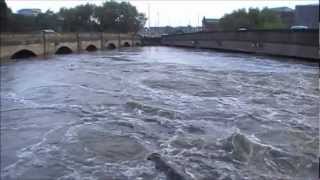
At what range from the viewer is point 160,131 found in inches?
540

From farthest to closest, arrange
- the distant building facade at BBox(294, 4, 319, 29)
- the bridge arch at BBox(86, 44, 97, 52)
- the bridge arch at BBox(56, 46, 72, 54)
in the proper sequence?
the bridge arch at BBox(86, 44, 97, 52)
the bridge arch at BBox(56, 46, 72, 54)
the distant building facade at BBox(294, 4, 319, 29)

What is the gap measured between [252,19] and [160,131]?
302 feet

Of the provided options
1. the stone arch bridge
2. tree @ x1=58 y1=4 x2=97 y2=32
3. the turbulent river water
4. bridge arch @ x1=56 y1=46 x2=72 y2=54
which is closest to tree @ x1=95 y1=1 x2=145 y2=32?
tree @ x1=58 y1=4 x2=97 y2=32

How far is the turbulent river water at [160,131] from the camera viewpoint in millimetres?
10195

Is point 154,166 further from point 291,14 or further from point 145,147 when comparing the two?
point 291,14

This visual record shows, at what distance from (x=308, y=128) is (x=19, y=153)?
778cm

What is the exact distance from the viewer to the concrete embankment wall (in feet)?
144

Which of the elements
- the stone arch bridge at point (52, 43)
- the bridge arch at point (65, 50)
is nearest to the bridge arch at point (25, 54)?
the stone arch bridge at point (52, 43)

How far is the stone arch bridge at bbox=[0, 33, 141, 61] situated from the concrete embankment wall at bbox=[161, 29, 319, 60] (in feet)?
51.4

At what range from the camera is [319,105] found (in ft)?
61.1

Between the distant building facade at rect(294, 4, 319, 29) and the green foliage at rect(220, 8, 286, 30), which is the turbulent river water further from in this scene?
the green foliage at rect(220, 8, 286, 30)

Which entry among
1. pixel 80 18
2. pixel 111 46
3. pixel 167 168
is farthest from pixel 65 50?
pixel 80 18

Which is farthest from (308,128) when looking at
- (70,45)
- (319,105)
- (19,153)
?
(70,45)

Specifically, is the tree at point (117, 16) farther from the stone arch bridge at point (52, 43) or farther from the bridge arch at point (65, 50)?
the bridge arch at point (65, 50)
